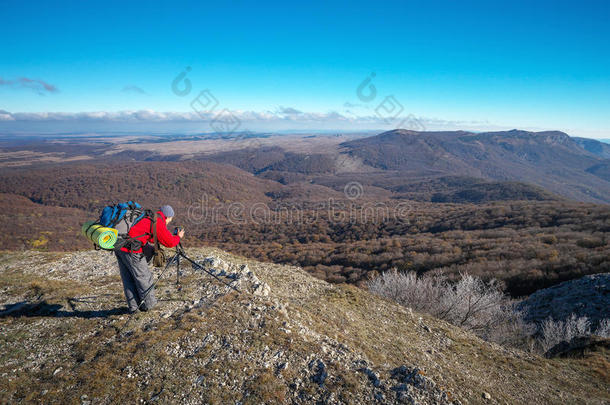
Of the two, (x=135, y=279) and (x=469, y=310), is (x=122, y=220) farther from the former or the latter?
(x=469, y=310)

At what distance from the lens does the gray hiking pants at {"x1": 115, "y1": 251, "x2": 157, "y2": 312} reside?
6.31 metres

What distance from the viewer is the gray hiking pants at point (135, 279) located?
6.31m

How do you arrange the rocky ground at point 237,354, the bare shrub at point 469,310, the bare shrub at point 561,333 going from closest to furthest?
the rocky ground at point 237,354 < the bare shrub at point 561,333 < the bare shrub at point 469,310

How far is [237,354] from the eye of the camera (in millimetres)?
5773

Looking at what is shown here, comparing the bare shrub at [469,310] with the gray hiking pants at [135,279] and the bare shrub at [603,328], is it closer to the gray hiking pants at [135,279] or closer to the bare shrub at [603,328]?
the bare shrub at [603,328]

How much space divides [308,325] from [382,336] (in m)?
2.87

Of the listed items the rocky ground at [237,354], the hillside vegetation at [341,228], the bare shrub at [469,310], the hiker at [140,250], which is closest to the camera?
the rocky ground at [237,354]

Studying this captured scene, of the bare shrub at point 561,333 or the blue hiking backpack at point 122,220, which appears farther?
the bare shrub at point 561,333

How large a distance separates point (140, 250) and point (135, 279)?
3.02 ft

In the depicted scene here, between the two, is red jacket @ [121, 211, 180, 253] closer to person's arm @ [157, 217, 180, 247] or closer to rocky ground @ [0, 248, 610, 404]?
person's arm @ [157, 217, 180, 247]

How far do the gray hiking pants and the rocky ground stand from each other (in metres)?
0.36

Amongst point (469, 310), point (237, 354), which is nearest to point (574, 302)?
point (469, 310)

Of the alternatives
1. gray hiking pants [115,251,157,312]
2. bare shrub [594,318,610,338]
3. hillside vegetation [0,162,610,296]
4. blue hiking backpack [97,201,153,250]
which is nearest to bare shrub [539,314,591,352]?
bare shrub [594,318,610,338]

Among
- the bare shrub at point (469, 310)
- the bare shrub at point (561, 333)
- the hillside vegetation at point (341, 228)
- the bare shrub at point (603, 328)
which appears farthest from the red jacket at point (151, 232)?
the hillside vegetation at point (341, 228)
